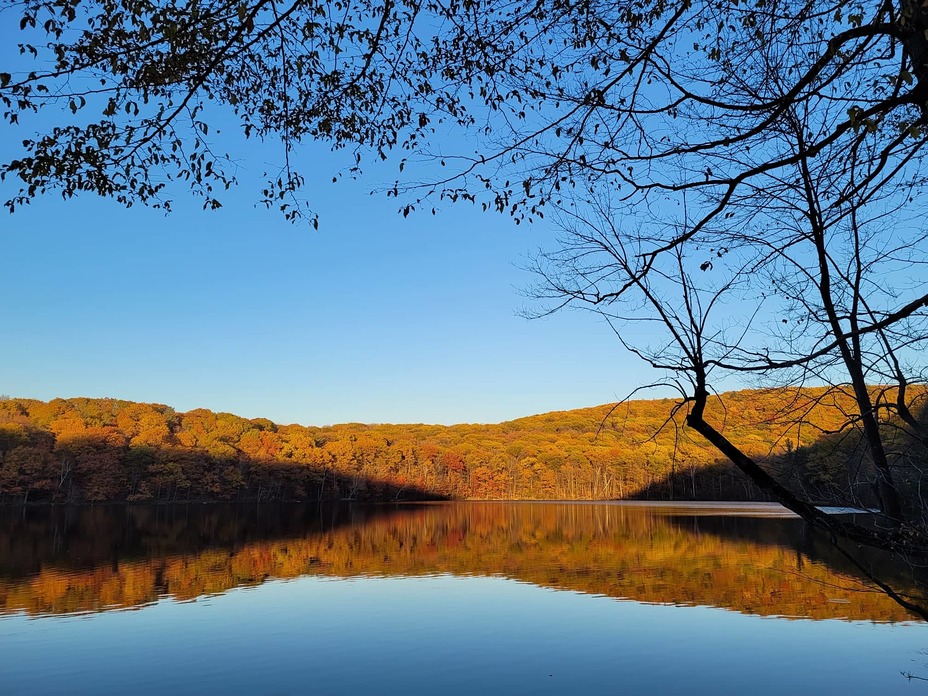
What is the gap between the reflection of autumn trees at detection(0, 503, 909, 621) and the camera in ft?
73.0

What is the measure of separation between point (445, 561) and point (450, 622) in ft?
45.2

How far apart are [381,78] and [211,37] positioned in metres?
1.49

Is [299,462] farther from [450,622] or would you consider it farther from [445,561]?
[450,622]

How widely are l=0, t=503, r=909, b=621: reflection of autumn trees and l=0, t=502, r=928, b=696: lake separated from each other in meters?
0.16

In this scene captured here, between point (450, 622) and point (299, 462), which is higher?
point (299, 462)

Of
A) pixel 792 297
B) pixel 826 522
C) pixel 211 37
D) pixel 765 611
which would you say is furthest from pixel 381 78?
pixel 765 611

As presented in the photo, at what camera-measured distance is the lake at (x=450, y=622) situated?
548 inches

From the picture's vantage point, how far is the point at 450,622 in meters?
19.2

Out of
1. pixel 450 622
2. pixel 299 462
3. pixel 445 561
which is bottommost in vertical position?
pixel 445 561

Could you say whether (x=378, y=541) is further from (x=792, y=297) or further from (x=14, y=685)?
(x=792, y=297)

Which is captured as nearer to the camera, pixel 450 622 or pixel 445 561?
pixel 450 622

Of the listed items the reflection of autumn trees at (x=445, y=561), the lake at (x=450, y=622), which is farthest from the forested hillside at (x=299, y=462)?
the lake at (x=450, y=622)

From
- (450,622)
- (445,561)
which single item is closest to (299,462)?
(445,561)

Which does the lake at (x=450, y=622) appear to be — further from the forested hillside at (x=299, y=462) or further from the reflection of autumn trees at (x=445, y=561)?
the forested hillside at (x=299, y=462)
